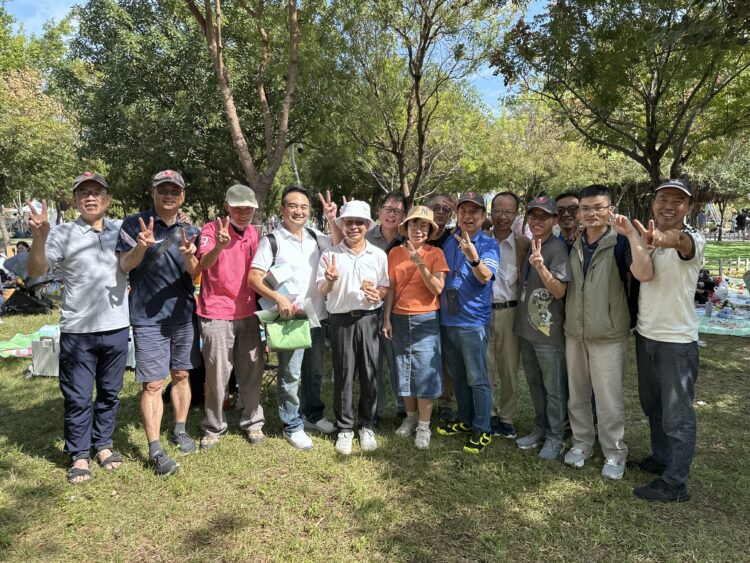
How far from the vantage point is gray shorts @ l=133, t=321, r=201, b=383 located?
3.46 metres

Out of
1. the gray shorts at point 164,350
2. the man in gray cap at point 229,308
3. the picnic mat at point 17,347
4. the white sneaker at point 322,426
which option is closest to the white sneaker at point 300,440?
the white sneaker at point 322,426

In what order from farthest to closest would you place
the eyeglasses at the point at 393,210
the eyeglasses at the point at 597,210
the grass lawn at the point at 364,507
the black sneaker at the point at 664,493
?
the eyeglasses at the point at 393,210 < the eyeglasses at the point at 597,210 < the black sneaker at the point at 664,493 < the grass lawn at the point at 364,507

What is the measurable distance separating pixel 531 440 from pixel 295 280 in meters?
2.39

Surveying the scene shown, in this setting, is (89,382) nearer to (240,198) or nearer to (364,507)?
(240,198)

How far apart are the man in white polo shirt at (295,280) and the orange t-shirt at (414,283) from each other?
0.67 m

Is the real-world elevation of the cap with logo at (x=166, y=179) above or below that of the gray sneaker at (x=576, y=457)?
above

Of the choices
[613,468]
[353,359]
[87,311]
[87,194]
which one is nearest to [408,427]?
[353,359]

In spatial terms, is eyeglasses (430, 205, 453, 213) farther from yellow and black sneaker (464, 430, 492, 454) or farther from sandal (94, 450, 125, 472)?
sandal (94, 450, 125, 472)

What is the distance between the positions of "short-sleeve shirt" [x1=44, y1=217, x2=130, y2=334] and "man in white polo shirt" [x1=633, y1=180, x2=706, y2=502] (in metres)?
3.69

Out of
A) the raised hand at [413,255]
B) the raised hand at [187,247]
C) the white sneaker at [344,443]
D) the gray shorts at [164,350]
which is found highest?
the raised hand at [187,247]

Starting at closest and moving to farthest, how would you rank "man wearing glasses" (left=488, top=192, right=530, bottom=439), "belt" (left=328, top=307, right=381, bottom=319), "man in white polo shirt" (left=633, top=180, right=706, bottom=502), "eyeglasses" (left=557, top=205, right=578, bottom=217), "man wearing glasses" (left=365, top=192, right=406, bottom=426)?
A: "man in white polo shirt" (left=633, top=180, right=706, bottom=502), "belt" (left=328, top=307, right=381, bottom=319), "man wearing glasses" (left=488, top=192, right=530, bottom=439), "eyeglasses" (left=557, top=205, right=578, bottom=217), "man wearing glasses" (left=365, top=192, right=406, bottom=426)

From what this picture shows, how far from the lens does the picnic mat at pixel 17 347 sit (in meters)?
6.27

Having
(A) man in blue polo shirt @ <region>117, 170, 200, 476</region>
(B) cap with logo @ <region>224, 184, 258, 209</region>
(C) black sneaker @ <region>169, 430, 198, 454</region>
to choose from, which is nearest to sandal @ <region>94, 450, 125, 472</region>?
(A) man in blue polo shirt @ <region>117, 170, 200, 476</region>

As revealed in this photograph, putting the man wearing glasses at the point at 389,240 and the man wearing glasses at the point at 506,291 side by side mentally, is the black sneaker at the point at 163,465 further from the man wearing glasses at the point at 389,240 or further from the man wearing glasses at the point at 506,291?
the man wearing glasses at the point at 506,291
